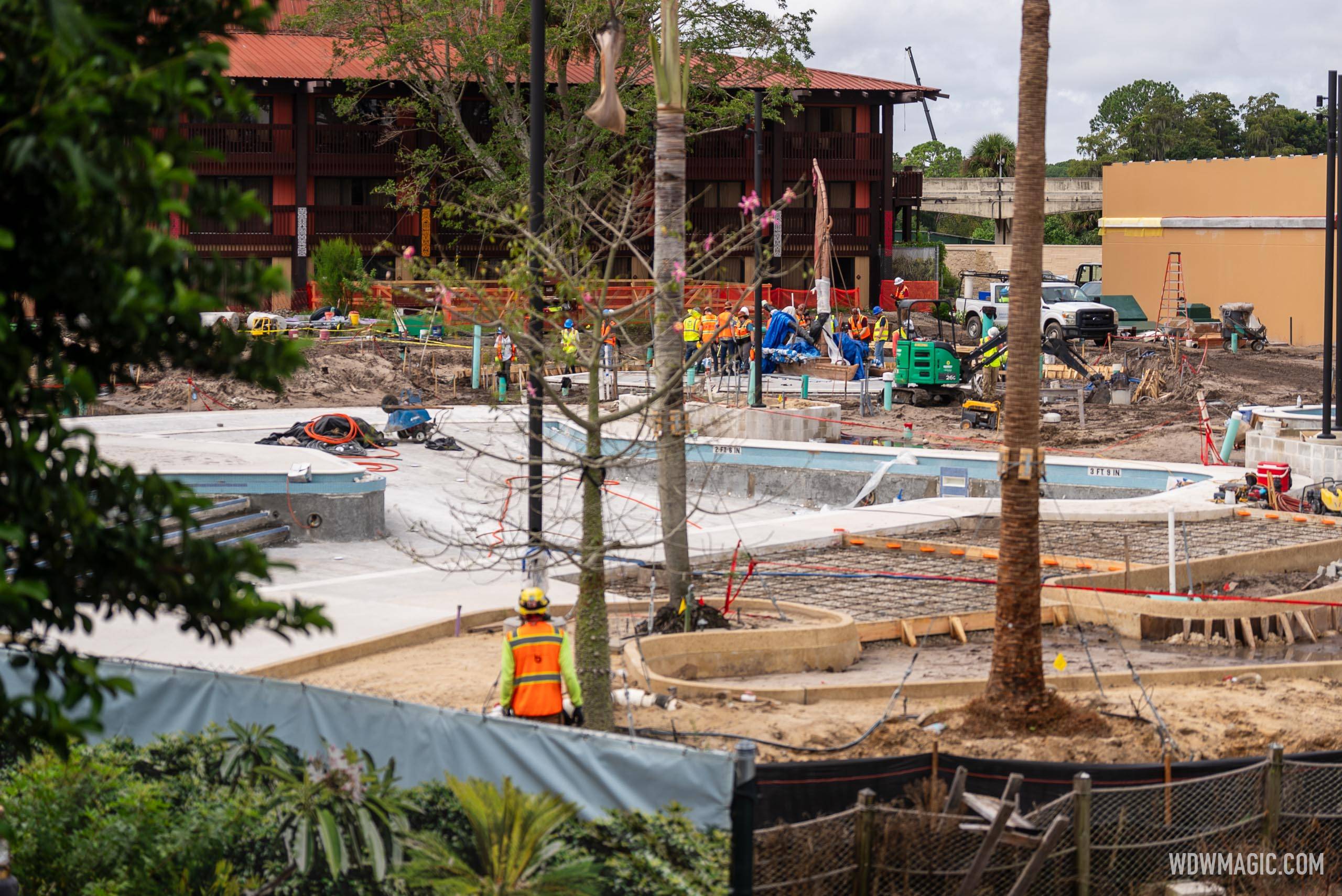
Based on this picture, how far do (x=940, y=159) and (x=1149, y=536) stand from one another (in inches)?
3753

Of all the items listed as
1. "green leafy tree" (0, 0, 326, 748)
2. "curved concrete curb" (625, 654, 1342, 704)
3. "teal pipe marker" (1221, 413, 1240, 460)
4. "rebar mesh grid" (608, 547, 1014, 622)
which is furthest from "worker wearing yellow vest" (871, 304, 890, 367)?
"green leafy tree" (0, 0, 326, 748)

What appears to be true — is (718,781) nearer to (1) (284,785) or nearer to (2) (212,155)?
(1) (284,785)

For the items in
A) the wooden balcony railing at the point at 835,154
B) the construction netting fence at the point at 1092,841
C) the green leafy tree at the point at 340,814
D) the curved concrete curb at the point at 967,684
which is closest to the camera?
the green leafy tree at the point at 340,814

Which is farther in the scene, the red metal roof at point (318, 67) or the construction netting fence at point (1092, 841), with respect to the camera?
the red metal roof at point (318, 67)

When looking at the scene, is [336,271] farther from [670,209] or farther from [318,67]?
[670,209]

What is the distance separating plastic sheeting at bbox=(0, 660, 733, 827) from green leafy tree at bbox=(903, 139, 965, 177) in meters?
91.6

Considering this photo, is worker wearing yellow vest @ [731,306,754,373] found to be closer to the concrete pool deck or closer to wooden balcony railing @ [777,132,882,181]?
the concrete pool deck

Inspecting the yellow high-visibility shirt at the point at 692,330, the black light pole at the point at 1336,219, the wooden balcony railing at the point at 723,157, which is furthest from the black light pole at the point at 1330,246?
the wooden balcony railing at the point at 723,157

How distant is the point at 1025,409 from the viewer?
1198 cm

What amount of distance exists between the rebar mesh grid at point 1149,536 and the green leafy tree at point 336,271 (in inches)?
1304

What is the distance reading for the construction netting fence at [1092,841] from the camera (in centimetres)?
850

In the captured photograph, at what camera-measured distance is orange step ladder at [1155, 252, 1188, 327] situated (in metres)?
51.8

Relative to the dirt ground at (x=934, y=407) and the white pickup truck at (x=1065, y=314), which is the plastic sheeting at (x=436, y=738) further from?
the white pickup truck at (x=1065, y=314)

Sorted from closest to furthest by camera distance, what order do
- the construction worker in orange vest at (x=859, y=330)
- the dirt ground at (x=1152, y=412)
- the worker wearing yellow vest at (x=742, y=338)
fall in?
the dirt ground at (x=1152, y=412) < the worker wearing yellow vest at (x=742, y=338) < the construction worker in orange vest at (x=859, y=330)
